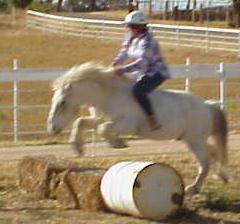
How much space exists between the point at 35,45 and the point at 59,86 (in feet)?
127

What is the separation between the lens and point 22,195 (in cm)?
1109

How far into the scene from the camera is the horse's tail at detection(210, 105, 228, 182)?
11.1 metres

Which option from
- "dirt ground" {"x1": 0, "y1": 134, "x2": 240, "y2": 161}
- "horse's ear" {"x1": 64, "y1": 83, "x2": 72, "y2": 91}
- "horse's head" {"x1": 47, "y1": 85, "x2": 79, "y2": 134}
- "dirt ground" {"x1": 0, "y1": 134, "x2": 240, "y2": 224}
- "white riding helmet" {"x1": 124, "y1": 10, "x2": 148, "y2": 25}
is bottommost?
"dirt ground" {"x1": 0, "y1": 134, "x2": 240, "y2": 161}

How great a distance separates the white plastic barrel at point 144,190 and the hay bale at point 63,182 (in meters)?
0.24

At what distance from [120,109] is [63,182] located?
42.0 inches

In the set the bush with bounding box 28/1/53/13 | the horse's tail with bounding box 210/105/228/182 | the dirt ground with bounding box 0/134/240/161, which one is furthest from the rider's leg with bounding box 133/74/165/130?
the bush with bounding box 28/1/53/13

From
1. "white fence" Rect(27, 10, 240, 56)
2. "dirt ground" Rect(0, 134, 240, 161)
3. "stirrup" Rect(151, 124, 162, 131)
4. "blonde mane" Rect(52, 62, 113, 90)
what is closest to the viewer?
"blonde mane" Rect(52, 62, 113, 90)

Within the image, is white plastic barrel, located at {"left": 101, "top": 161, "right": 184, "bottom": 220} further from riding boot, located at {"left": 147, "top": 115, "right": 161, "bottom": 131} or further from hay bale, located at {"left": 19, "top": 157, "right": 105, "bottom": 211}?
riding boot, located at {"left": 147, "top": 115, "right": 161, "bottom": 131}

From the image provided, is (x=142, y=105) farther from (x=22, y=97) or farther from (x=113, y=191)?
(x=22, y=97)

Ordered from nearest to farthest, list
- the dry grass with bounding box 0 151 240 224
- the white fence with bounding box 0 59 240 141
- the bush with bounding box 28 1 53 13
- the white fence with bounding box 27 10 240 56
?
the dry grass with bounding box 0 151 240 224 < the white fence with bounding box 0 59 240 141 < the white fence with bounding box 27 10 240 56 < the bush with bounding box 28 1 53 13

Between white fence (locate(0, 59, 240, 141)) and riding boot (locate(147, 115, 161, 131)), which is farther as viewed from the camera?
white fence (locate(0, 59, 240, 141))

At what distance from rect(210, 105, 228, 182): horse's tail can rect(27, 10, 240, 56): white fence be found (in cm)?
2521

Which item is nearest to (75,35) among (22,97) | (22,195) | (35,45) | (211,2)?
(35,45)

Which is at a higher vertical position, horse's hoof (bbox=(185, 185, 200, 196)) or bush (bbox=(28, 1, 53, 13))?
horse's hoof (bbox=(185, 185, 200, 196))
